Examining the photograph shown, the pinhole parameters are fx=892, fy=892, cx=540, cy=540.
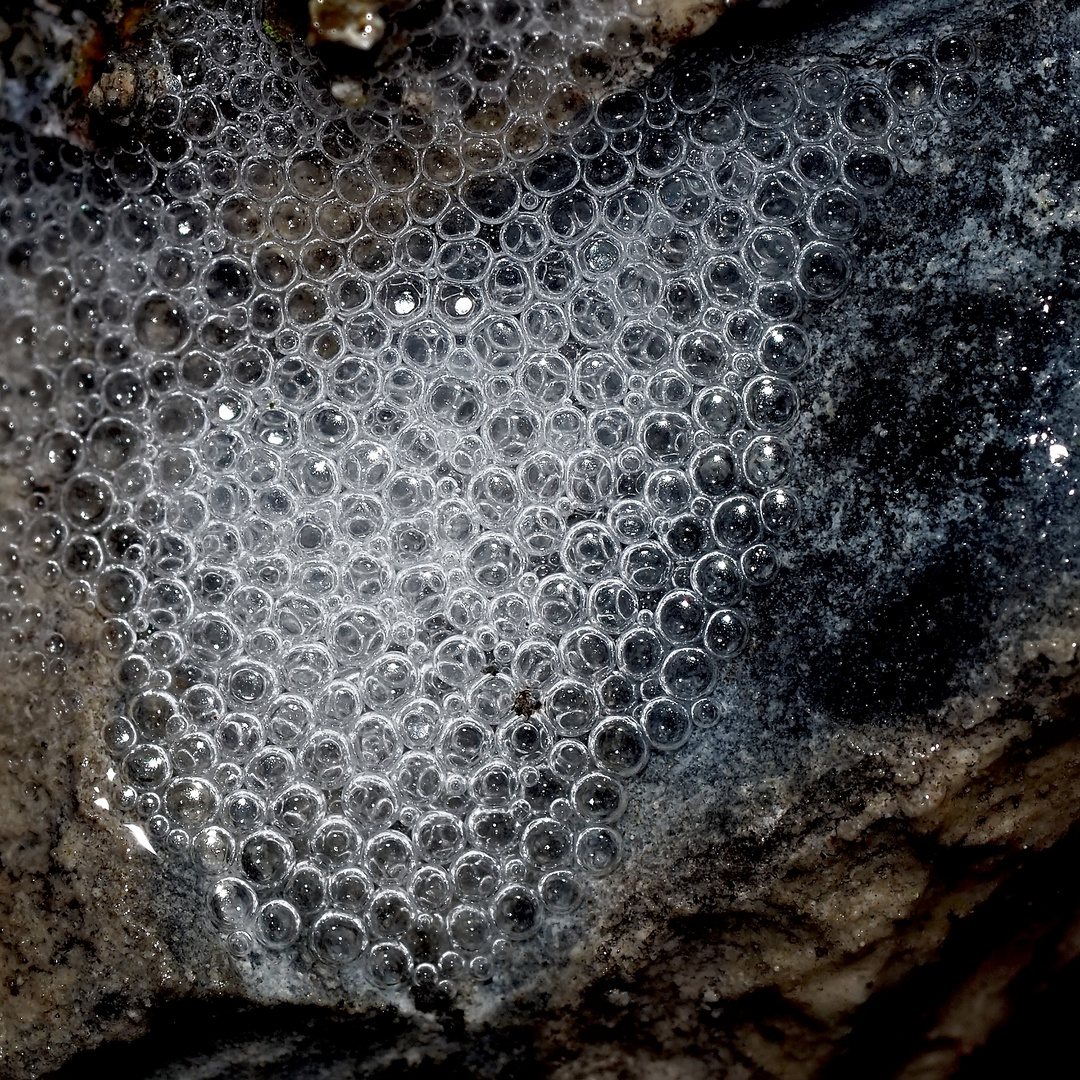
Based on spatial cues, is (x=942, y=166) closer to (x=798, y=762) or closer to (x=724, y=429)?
(x=724, y=429)

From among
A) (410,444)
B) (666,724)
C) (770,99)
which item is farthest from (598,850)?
(770,99)

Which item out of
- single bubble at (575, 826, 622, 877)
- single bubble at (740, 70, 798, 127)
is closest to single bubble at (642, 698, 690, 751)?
single bubble at (575, 826, 622, 877)

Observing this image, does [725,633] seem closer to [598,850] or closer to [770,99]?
[598,850]

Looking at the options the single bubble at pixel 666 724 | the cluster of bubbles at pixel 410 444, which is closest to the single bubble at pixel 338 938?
the cluster of bubbles at pixel 410 444

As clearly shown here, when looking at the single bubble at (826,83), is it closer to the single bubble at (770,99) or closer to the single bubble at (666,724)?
the single bubble at (770,99)

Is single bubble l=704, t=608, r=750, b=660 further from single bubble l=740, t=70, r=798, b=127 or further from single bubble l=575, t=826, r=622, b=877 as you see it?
single bubble l=740, t=70, r=798, b=127

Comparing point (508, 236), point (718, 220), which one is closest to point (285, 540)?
point (508, 236)
